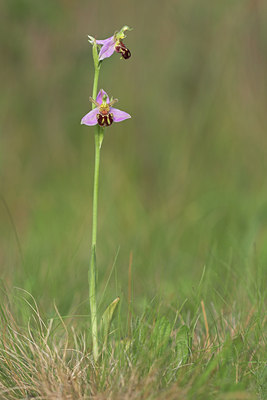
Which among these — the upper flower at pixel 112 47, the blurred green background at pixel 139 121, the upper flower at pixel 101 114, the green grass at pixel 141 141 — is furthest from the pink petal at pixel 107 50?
the blurred green background at pixel 139 121

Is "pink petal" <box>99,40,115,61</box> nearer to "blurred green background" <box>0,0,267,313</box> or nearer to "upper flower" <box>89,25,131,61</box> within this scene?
"upper flower" <box>89,25,131,61</box>

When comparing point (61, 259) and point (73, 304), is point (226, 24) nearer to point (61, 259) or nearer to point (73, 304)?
point (61, 259)

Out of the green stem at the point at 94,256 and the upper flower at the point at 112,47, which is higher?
the upper flower at the point at 112,47

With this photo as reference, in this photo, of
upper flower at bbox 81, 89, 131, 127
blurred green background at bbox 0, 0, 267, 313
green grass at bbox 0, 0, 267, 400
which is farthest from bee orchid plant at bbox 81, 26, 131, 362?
blurred green background at bbox 0, 0, 267, 313

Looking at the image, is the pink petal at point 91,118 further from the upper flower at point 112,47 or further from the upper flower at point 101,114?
the upper flower at point 112,47

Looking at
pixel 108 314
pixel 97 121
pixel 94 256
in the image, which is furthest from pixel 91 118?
pixel 108 314

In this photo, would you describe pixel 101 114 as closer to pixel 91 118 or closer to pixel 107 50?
pixel 91 118
